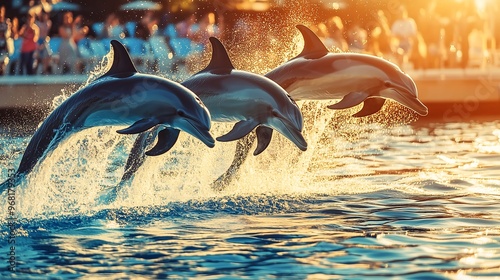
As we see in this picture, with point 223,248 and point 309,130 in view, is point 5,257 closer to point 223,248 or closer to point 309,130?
point 223,248

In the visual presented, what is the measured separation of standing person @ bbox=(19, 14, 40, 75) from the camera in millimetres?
23484

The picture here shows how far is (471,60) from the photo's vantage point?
98.1 feet

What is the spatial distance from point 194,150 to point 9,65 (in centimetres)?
1109

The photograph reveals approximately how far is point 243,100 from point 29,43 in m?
13.6

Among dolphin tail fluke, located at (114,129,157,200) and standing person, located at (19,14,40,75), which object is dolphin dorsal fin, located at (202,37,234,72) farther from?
standing person, located at (19,14,40,75)

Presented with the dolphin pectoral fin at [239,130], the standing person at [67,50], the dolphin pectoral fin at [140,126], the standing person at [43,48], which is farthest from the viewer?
the standing person at [67,50]

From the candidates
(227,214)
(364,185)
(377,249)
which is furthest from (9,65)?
(377,249)

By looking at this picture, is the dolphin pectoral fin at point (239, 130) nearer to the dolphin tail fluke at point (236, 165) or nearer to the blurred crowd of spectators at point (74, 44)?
the dolphin tail fluke at point (236, 165)

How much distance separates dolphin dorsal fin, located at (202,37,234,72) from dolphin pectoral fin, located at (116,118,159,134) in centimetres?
129

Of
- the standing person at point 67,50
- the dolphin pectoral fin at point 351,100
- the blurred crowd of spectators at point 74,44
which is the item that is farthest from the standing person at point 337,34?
the dolphin pectoral fin at point 351,100

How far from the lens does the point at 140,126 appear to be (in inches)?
379

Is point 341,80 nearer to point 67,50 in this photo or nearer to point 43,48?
point 43,48

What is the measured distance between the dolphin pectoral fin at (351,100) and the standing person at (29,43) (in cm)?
1320

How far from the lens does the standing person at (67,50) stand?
80.0 ft
